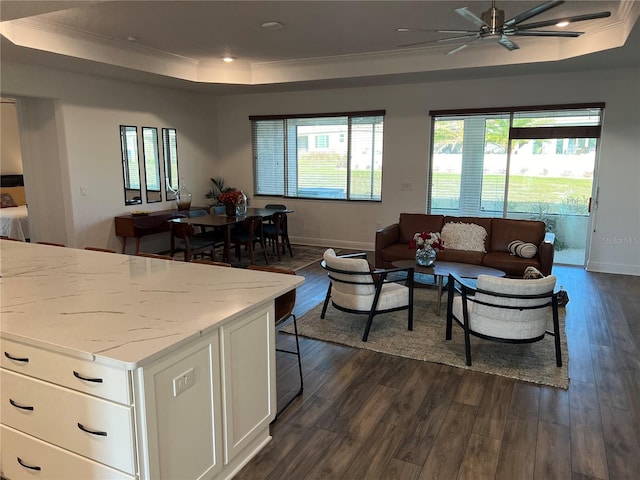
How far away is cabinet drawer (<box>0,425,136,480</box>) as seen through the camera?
1812mm

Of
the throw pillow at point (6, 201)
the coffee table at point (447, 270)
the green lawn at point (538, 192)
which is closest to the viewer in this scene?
the coffee table at point (447, 270)

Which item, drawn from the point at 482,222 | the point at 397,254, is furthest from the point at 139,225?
the point at 482,222

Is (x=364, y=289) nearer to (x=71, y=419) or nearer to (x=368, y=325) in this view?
(x=368, y=325)

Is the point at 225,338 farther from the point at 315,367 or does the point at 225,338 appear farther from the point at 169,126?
the point at 169,126

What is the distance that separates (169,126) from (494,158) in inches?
209

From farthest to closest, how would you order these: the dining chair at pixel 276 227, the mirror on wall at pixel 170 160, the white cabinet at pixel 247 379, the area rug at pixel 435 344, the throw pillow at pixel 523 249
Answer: the mirror on wall at pixel 170 160 → the dining chair at pixel 276 227 → the throw pillow at pixel 523 249 → the area rug at pixel 435 344 → the white cabinet at pixel 247 379

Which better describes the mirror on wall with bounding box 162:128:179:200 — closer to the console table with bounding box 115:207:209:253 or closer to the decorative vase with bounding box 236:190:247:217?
the console table with bounding box 115:207:209:253

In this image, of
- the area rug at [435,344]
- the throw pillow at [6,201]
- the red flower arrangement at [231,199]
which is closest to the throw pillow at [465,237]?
the area rug at [435,344]

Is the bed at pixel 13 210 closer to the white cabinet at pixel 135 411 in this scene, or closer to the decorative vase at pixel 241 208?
the decorative vase at pixel 241 208

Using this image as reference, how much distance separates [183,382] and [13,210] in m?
7.70

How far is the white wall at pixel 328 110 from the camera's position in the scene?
5984 millimetres

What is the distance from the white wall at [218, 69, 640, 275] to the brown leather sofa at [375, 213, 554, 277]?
140 centimetres

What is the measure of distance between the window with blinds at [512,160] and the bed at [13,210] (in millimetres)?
6672

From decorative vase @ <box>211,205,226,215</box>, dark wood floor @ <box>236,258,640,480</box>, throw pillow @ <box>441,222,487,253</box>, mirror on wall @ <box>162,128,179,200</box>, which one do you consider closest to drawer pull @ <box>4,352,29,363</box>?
dark wood floor @ <box>236,258,640,480</box>
